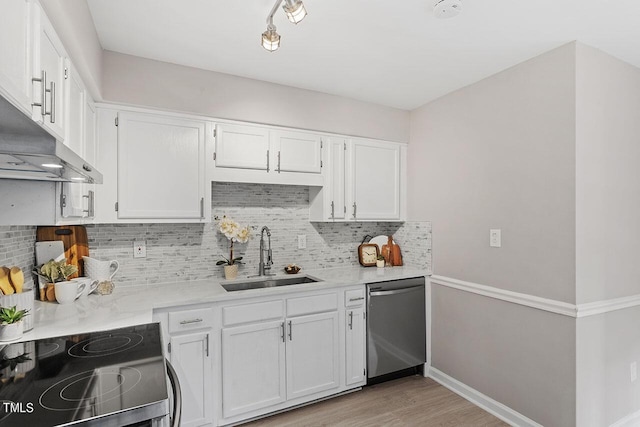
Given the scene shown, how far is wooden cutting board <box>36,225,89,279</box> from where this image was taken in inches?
81.7

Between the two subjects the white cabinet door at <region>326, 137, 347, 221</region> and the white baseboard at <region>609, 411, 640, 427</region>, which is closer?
the white baseboard at <region>609, 411, 640, 427</region>

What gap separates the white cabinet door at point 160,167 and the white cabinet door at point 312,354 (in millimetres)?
1092

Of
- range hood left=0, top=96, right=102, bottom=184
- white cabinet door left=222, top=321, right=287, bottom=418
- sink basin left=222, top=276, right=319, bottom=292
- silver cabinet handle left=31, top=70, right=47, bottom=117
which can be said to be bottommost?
white cabinet door left=222, top=321, right=287, bottom=418

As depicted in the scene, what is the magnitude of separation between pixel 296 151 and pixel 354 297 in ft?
4.16

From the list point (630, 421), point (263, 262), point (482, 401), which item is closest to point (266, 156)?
point (263, 262)

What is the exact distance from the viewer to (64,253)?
2119mm

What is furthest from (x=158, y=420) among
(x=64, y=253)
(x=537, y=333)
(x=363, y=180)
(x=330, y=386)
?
(x=363, y=180)

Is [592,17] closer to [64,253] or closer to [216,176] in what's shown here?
[216,176]

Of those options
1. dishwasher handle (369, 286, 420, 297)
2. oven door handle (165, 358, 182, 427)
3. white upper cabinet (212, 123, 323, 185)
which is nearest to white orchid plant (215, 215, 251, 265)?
white upper cabinet (212, 123, 323, 185)

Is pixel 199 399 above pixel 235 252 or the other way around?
the other way around

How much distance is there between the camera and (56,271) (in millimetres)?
1961

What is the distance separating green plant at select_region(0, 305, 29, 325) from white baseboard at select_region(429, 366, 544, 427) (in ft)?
9.31

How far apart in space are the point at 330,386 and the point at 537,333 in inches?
57.9

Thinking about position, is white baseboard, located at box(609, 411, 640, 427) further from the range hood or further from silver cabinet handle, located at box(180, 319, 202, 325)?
the range hood
